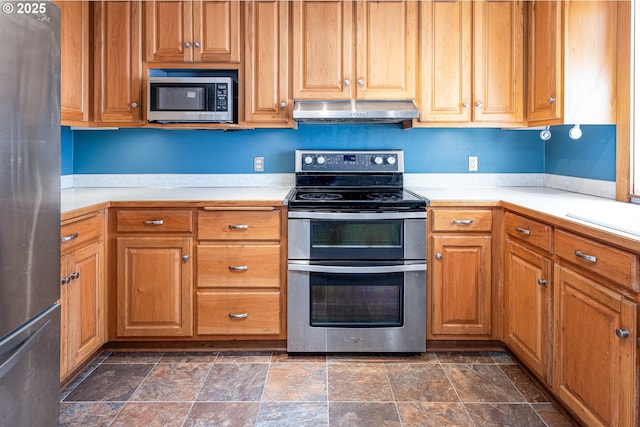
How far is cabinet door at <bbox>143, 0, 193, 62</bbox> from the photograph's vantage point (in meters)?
2.78

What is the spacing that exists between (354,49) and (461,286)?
5.07ft

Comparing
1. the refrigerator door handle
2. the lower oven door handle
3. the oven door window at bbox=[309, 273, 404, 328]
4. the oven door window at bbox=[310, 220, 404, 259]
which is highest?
the oven door window at bbox=[310, 220, 404, 259]

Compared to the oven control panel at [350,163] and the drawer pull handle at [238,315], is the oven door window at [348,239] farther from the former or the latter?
the oven control panel at [350,163]

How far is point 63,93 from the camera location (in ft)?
8.32

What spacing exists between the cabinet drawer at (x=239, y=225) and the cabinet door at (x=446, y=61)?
116cm

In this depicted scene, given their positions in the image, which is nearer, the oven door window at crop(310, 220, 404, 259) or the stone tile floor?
the stone tile floor

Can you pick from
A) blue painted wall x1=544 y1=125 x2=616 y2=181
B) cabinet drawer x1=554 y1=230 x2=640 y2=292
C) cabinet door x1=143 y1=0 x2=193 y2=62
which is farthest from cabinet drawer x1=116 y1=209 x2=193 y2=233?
blue painted wall x1=544 y1=125 x2=616 y2=181

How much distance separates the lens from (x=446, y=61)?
2.82 m

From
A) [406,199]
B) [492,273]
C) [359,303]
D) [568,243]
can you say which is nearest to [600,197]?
[492,273]

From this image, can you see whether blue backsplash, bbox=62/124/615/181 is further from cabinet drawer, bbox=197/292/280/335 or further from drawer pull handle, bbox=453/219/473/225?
cabinet drawer, bbox=197/292/280/335

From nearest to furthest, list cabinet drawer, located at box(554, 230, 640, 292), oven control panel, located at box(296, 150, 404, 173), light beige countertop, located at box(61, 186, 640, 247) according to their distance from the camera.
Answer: cabinet drawer, located at box(554, 230, 640, 292) → light beige countertop, located at box(61, 186, 640, 247) → oven control panel, located at box(296, 150, 404, 173)

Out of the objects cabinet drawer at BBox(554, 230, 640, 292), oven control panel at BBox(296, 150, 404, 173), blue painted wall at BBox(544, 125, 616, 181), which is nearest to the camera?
cabinet drawer at BBox(554, 230, 640, 292)

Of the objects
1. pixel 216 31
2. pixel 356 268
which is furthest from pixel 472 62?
pixel 216 31

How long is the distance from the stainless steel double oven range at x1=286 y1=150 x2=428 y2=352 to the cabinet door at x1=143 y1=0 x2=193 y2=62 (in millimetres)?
1197
